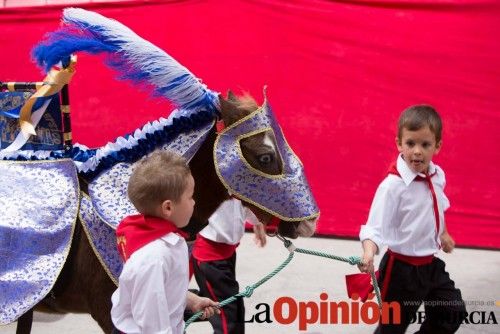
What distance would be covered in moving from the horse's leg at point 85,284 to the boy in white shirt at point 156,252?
284 mm

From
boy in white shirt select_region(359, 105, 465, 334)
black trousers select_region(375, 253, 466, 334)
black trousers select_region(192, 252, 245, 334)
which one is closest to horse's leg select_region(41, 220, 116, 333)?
black trousers select_region(192, 252, 245, 334)

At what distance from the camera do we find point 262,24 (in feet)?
17.8

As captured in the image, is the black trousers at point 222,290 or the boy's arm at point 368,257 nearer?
the boy's arm at point 368,257

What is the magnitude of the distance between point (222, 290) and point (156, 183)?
4.16ft

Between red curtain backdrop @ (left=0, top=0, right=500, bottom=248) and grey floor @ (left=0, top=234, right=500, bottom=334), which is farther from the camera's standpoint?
red curtain backdrop @ (left=0, top=0, right=500, bottom=248)

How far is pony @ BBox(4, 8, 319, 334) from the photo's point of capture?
2105 mm

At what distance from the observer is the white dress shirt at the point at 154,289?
1595mm

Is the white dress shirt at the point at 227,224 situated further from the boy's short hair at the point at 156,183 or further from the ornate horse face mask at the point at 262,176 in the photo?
the boy's short hair at the point at 156,183

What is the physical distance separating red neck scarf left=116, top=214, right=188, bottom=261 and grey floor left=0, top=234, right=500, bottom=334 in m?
1.84

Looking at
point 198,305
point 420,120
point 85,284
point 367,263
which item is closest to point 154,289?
point 198,305

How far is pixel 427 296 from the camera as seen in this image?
2705mm

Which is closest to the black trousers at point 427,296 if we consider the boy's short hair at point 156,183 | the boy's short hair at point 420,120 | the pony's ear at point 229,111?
the boy's short hair at point 420,120

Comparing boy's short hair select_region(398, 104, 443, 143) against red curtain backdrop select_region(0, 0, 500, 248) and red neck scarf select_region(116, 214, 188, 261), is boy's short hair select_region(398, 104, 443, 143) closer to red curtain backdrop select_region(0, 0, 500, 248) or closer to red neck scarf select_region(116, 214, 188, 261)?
red neck scarf select_region(116, 214, 188, 261)

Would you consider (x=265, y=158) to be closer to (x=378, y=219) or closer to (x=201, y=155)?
(x=201, y=155)
